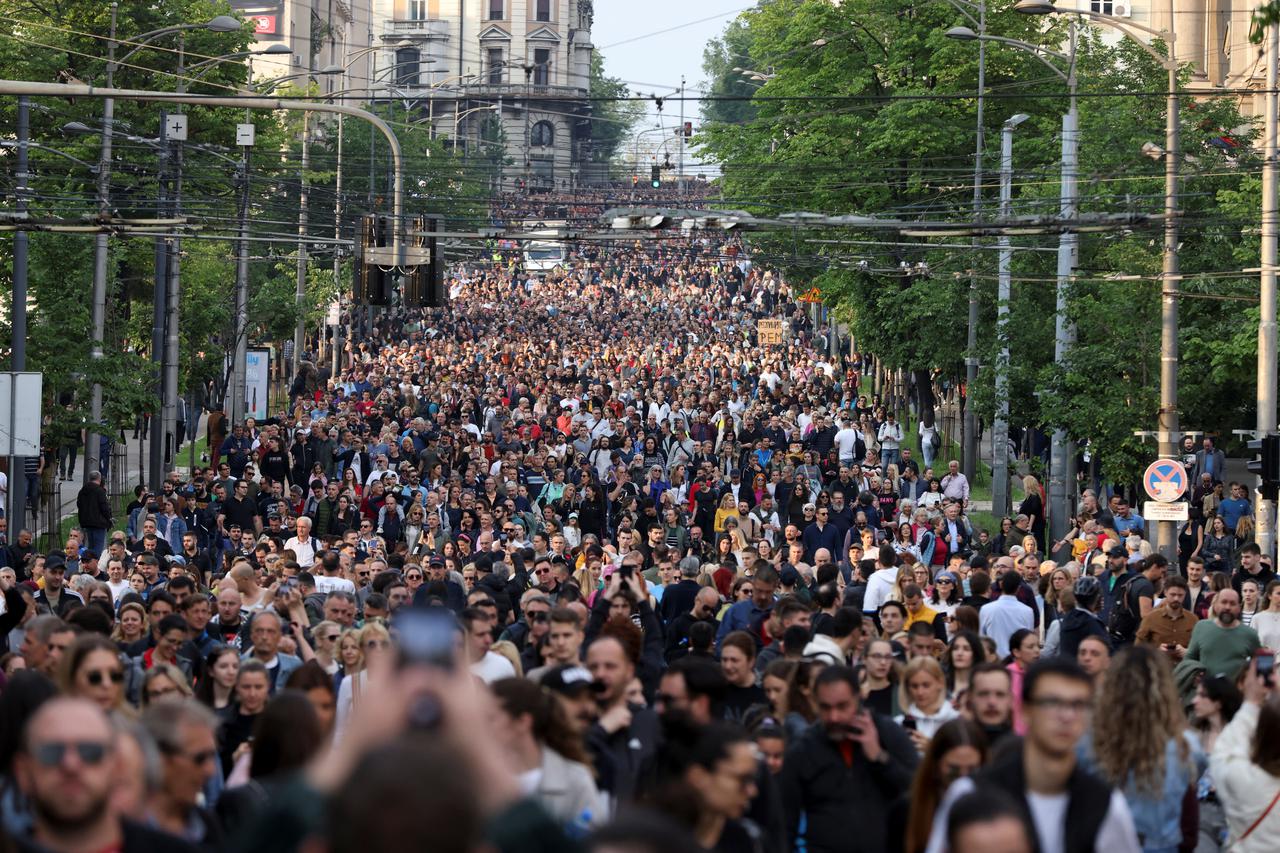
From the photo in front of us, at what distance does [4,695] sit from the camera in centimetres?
784

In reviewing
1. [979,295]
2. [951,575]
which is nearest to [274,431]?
[979,295]

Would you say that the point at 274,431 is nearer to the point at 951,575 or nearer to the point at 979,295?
the point at 979,295

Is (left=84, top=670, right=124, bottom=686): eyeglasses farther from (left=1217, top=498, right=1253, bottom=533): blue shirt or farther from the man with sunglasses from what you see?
(left=1217, top=498, right=1253, bottom=533): blue shirt

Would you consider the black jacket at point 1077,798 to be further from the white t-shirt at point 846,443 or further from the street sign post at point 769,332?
the street sign post at point 769,332

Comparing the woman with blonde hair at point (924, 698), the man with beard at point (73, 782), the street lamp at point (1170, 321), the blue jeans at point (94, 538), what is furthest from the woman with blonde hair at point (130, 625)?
the street lamp at point (1170, 321)

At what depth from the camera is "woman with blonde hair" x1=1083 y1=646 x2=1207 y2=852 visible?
27.3 feet

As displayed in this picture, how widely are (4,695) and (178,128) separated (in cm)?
3046

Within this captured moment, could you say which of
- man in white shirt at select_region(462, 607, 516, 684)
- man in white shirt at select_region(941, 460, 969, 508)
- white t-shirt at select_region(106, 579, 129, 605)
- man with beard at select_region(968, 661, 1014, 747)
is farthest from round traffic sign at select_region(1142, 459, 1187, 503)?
man with beard at select_region(968, 661, 1014, 747)

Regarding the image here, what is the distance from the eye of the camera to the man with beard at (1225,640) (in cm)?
1455

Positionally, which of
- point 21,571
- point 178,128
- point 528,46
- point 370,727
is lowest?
point 21,571

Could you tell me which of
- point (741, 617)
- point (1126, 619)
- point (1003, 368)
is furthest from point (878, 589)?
point (1003, 368)

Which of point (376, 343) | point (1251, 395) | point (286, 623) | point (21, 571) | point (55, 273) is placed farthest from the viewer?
point (376, 343)

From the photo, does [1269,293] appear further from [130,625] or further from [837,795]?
[837,795]

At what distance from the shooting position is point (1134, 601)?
18.5 m
